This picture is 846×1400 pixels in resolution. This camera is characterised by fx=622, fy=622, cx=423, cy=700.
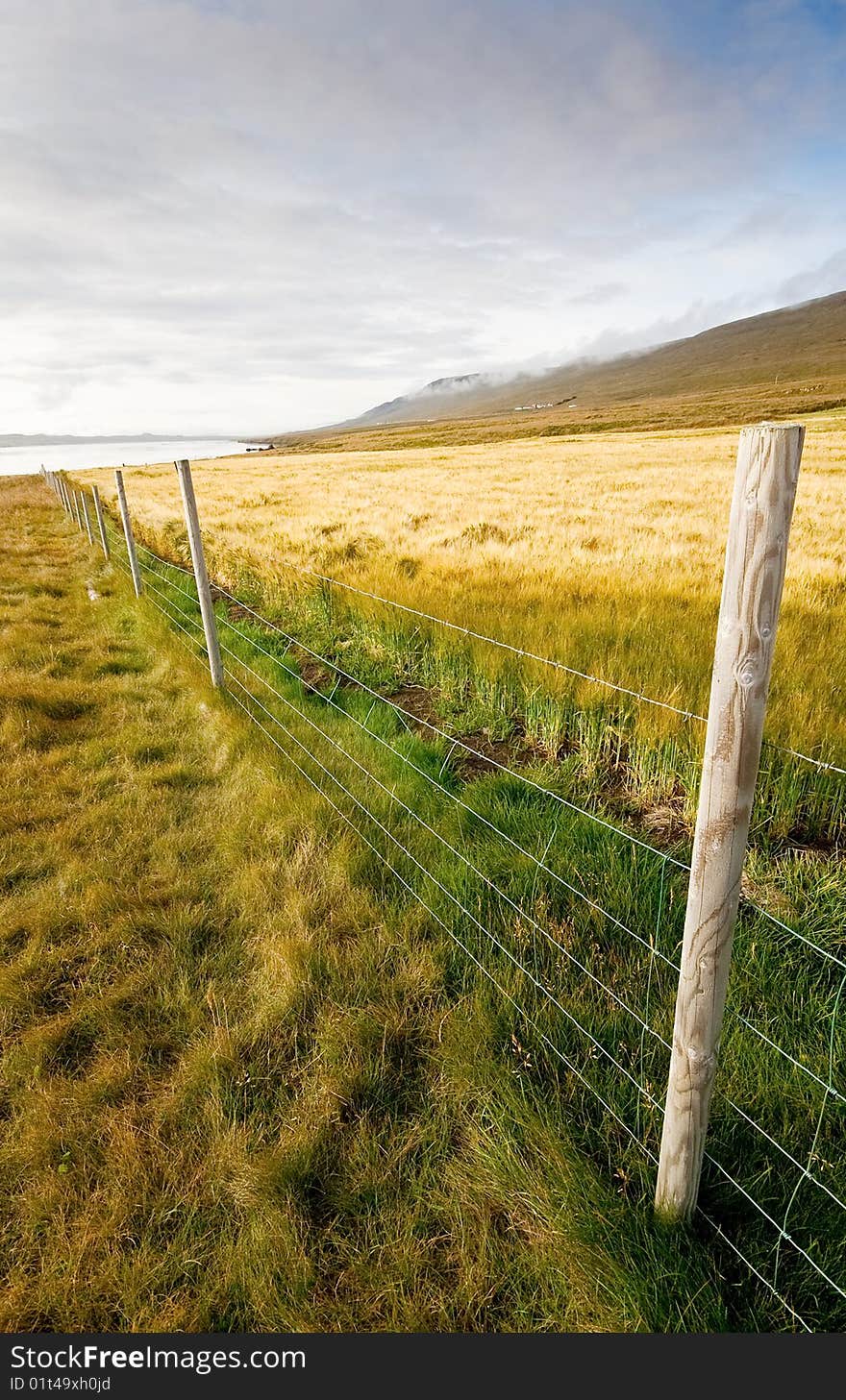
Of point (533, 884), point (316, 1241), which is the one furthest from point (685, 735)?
point (316, 1241)

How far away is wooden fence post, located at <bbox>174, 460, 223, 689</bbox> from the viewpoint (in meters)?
→ 5.20

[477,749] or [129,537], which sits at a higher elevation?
[129,537]

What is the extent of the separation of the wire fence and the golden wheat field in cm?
116

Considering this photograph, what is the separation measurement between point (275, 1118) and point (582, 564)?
254 inches

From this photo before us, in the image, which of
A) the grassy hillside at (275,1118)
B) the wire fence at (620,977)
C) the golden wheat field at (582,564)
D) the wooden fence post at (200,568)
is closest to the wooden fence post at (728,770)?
the wire fence at (620,977)

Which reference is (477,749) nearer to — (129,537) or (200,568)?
(200,568)

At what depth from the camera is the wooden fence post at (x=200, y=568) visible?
5.20m

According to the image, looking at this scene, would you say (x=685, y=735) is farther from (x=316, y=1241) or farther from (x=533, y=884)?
(x=316, y=1241)

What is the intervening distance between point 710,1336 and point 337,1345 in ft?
3.07

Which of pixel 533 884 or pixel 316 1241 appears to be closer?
pixel 316 1241

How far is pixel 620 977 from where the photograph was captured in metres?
2.46

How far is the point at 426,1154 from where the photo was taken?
202cm

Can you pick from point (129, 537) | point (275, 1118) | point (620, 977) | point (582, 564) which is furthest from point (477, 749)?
point (129, 537)

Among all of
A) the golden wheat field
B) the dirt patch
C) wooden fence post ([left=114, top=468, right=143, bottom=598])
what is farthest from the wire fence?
wooden fence post ([left=114, top=468, right=143, bottom=598])
